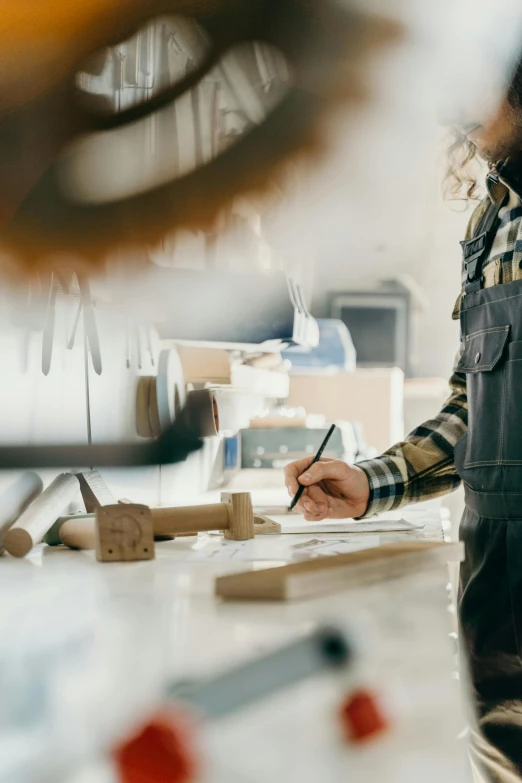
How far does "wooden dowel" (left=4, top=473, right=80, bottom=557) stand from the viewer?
0.89 metres

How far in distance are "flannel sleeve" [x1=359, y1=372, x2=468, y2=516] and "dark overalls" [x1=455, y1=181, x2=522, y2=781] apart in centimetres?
12

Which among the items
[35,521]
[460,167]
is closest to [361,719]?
[35,521]

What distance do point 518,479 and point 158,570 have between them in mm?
508

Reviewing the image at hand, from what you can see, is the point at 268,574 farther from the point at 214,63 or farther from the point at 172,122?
the point at 214,63

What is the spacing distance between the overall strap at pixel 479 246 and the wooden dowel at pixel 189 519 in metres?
0.52

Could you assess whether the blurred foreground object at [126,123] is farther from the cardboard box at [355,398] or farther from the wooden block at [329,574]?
the cardboard box at [355,398]

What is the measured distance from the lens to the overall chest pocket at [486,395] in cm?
101

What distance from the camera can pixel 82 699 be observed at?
0.36 metres

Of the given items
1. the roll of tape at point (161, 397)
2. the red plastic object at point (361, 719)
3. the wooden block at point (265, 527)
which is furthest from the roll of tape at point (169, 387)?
the red plastic object at point (361, 719)

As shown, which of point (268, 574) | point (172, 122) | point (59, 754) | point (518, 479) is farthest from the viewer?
point (518, 479)

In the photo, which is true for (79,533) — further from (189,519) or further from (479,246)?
(479,246)

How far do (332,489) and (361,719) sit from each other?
2.65ft

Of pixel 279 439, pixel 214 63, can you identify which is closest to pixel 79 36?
pixel 214 63

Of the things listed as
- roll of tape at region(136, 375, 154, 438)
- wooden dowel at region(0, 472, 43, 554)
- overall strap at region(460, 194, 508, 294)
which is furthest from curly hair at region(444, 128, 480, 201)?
wooden dowel at region(0, 472, 43, 554)
